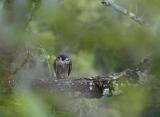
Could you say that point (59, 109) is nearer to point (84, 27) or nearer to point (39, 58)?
point (39, 58)

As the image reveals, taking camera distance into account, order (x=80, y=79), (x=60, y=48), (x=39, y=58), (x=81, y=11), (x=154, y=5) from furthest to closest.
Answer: (x=81, y=11) < (x=60, y=48) < (x=39, y=58) < (x=80, y=79) < (x=154, y=5)

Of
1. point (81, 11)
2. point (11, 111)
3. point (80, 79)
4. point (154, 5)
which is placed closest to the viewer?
point (11, 111)

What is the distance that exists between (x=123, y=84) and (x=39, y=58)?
12.6 inches

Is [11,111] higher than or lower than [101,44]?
higher

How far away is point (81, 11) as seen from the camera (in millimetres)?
6273

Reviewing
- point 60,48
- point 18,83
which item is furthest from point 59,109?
point 60,48

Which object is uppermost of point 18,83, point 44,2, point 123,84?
point 44,2

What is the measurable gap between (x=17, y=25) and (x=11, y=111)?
15 centimetres

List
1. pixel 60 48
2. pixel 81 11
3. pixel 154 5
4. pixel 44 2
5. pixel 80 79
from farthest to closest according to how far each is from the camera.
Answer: pixel 81 11 → pixel 60 48 → pixel 80 79 → pixel 44 2 → pixel 154 5

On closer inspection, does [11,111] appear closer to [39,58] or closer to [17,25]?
[17,25]

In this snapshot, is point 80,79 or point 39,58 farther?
point 39,58

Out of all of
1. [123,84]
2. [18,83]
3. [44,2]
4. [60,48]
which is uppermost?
[44,2]

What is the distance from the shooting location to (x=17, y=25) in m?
0.84

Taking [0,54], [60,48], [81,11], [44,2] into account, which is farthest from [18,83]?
[81,11]
